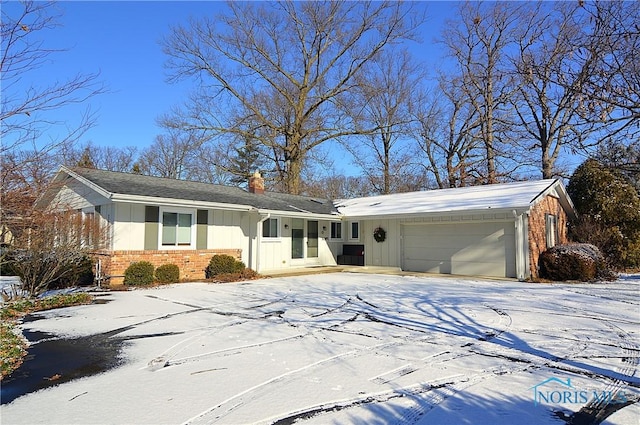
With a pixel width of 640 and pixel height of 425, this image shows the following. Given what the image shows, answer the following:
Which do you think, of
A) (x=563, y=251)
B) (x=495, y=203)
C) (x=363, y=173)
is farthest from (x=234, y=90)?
(x=563, y=251)

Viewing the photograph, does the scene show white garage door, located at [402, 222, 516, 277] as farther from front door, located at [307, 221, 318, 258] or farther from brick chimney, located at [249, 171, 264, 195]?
brick chimney, located at [249, 171, 264, 195]

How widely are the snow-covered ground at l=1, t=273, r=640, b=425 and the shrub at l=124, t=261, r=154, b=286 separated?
279cm

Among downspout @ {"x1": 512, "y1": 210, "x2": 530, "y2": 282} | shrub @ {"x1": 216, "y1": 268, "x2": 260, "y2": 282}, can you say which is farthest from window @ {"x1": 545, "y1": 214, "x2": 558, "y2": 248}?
shrub @ {"x1": 216, "y1": 268, "x2": 260, "y2": 282}

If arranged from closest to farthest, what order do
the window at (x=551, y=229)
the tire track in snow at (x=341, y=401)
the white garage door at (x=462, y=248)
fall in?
1. the tire track in snow at (x=341, y=401)
2. the white garage door at (x=462, y=248)
3. the window at (x=551, y=229)

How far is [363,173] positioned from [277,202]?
17.9 meters

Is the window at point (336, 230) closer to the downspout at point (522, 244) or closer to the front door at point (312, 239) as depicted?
the front door at point (312, 239)

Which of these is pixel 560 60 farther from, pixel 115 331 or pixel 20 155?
pixel 115 331

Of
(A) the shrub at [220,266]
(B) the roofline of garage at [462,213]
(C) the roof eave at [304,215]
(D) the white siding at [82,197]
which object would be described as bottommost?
(A) the shrub at [220,266]

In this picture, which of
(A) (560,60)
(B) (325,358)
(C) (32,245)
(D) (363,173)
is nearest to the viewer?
(B) (325,358)

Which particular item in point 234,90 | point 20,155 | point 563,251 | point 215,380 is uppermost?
point 234,90

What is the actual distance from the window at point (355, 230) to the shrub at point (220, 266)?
20.6 ft

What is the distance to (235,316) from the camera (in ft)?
24.5

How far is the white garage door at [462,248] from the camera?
544 inches

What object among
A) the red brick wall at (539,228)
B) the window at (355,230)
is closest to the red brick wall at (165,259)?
the window at (355,230)
